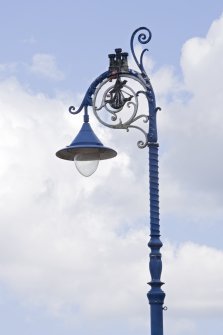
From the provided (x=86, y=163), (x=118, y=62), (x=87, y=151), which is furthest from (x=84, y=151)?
(x=118, y=62)

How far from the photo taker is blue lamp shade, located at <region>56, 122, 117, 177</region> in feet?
59.1

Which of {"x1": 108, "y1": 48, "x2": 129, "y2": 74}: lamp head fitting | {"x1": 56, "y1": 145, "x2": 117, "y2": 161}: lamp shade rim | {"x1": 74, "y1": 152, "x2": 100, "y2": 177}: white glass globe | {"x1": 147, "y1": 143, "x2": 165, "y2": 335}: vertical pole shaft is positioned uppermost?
{"x1": 108, "y1": 48, "x2": 129, "y2": 74}: lamp head fitting

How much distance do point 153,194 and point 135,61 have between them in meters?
2.09

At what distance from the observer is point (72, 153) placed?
18.2m

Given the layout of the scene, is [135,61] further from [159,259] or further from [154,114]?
[159,259]

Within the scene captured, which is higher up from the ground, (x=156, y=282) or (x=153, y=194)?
(x=153, y=194)

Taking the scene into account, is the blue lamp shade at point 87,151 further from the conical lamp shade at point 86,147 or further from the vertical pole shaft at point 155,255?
the vertical pole shaft at point 155,255

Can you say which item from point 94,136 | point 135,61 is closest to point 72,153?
point 94,136

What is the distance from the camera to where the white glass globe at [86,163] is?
59.3ft

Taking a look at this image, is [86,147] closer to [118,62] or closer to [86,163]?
[86,163]

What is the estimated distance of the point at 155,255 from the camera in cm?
1708

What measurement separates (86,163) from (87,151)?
0.17 m

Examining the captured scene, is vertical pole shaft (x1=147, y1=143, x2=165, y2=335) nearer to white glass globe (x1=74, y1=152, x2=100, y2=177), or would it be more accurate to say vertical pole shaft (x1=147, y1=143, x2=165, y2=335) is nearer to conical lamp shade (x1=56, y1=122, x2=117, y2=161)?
conical lamp shade (x1=56, y1=122, x2=117, y2=161)

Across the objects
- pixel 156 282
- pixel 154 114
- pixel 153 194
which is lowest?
pixel 156 282
